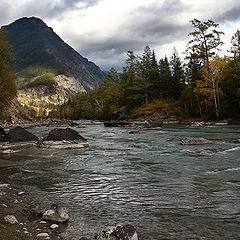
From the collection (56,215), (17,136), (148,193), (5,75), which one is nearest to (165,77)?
(5,75)

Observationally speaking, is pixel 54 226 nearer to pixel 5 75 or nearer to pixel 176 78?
pixel 5 75

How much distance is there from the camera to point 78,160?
47.1ft

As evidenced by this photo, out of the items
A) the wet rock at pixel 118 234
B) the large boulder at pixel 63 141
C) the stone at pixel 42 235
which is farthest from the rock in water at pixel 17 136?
the wet rock at pixel 118 234

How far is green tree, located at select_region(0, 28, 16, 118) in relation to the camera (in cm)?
2692

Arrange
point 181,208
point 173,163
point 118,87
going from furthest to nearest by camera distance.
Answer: point 118,87
point 173,163
point 181,208

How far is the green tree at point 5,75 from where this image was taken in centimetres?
2692

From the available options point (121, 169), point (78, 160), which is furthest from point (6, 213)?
point (78, 160)

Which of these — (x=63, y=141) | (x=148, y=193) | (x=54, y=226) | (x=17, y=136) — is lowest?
(x=148, y=193)

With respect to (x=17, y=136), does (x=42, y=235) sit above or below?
below

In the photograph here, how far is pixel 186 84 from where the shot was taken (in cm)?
6606

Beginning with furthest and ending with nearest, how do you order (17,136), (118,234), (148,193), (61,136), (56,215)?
1. (17,136)
2. (61,136)
3. (148,193)
4. (56,215)
5. (118,234)

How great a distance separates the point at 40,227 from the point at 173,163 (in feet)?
28.1

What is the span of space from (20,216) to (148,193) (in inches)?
154

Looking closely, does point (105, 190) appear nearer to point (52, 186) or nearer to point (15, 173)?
point (52, 186)
